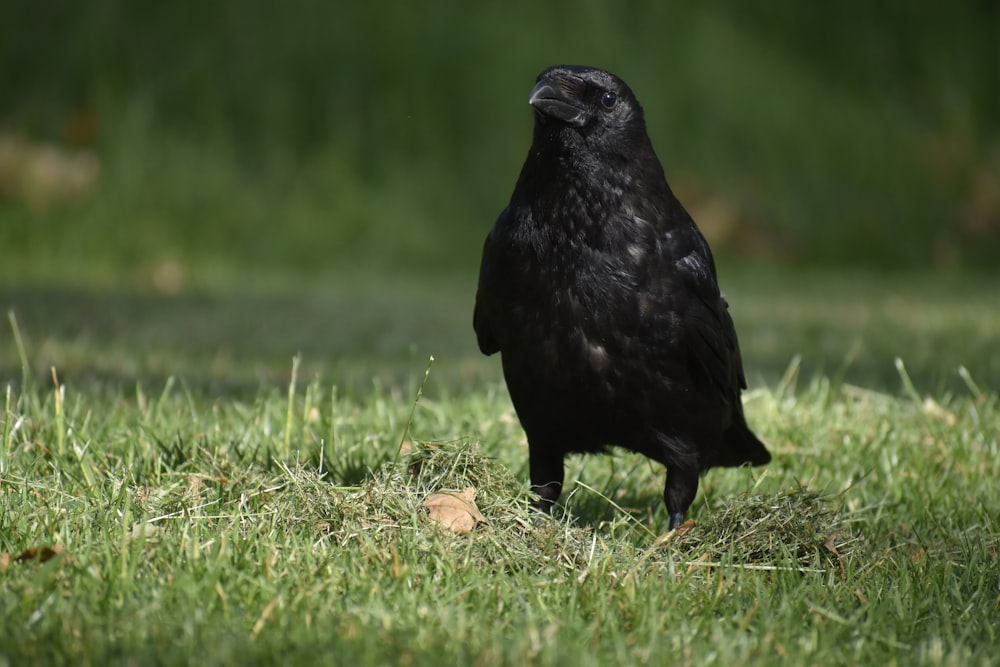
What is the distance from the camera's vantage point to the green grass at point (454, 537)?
7.31ft

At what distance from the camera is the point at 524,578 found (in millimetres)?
2559

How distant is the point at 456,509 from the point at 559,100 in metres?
1.02

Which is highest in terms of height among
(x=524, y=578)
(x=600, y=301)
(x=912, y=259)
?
(x=600, y=301)

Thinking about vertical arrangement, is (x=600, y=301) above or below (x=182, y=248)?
above

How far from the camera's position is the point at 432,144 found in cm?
1047

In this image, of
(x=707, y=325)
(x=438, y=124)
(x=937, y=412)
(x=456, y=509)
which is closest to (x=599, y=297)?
(x=707, y=325)

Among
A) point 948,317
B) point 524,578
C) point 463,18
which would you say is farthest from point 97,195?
point 524,578

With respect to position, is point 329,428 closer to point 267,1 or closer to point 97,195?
point 97,195

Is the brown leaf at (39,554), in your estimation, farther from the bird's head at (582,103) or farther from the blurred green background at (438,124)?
the blurred green background at (438,124)

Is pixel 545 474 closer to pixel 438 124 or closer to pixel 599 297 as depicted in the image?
pixel 599 297

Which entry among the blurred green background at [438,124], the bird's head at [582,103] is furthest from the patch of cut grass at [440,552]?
the blurred green background at [438,124]

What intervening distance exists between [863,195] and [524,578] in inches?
353

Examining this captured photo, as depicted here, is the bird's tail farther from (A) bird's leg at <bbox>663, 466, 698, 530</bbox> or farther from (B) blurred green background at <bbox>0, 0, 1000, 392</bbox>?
(B) blurred green background at <bbox>0, 0, 1000, 392</bbox>

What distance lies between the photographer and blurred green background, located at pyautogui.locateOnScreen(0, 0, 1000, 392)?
8.80 meters
